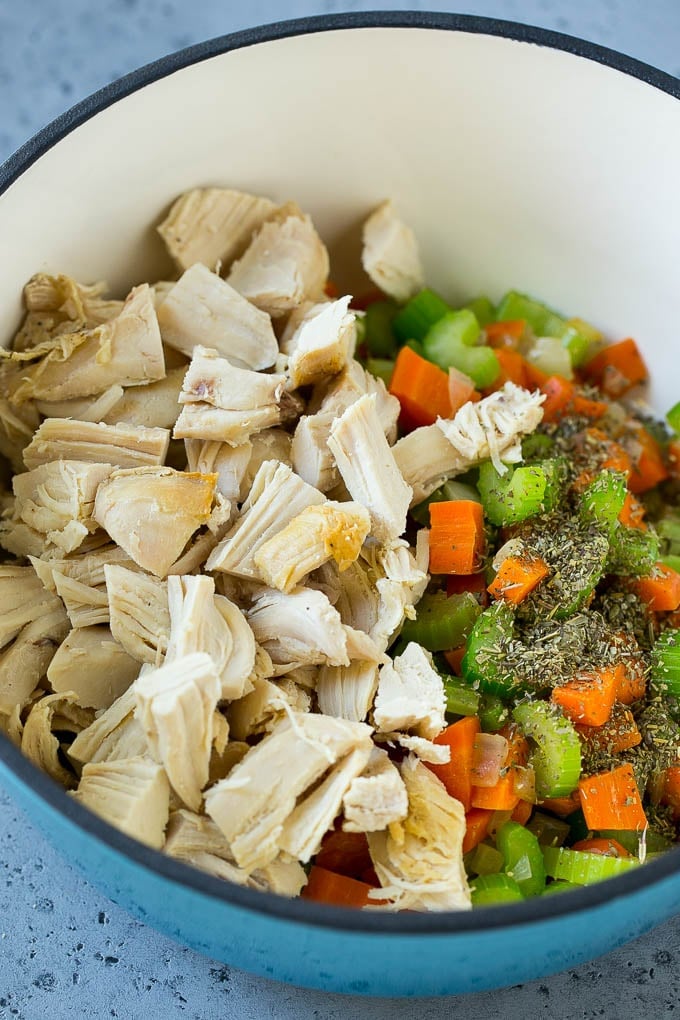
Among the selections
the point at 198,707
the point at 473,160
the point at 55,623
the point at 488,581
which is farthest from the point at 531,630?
the point at 473,160

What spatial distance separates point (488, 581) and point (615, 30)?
1.48 m

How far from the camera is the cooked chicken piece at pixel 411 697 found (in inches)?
53.6

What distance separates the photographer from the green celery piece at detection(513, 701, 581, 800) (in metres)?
1.45

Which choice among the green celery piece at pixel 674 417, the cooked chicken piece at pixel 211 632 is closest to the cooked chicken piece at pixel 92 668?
the cooked chicken piece at pixel 211 632

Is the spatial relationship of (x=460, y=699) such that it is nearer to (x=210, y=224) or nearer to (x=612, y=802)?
(x=612, y=802)

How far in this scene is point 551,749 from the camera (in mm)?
1459

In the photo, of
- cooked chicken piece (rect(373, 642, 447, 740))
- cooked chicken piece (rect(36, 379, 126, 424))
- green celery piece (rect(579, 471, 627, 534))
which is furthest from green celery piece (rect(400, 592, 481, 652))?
cooked chicken piece (rect(36, 379, 126, 424))

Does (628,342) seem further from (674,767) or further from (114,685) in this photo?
(114,685)

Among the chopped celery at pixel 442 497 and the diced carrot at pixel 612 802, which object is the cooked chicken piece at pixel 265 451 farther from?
the diced carrot at pixel 612 802

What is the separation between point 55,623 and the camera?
58.9 inches

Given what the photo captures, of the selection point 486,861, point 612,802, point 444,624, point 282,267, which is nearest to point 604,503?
point 444,624

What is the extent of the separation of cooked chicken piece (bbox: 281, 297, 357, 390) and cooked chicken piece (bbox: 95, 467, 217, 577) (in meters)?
0.25

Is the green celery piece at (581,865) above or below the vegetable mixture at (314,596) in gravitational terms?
below

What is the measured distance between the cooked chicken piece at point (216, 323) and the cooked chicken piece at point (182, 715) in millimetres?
625
